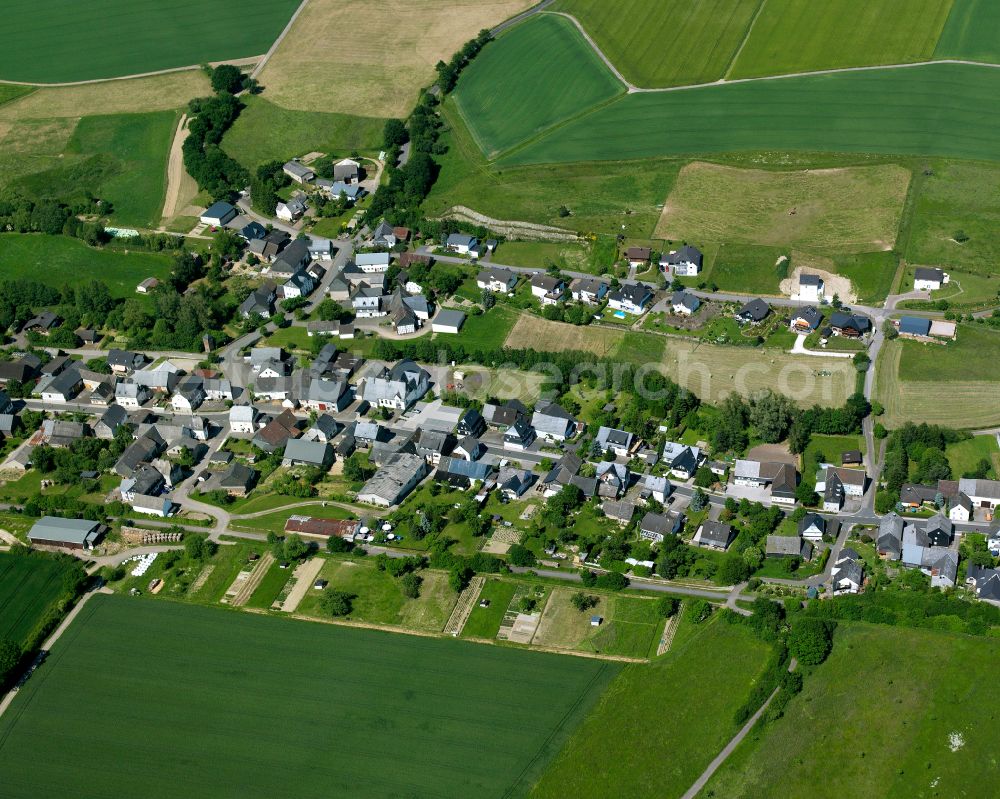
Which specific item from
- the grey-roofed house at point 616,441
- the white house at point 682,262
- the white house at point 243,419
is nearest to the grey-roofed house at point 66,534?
the white house at point 243,419

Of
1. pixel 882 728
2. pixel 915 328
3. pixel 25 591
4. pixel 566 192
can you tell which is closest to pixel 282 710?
pixel 25 591

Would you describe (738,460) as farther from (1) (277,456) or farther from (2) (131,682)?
(2) (131,682)

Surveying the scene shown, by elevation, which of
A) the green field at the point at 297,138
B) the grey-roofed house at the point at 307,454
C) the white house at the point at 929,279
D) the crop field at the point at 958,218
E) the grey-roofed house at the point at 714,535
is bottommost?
the crop field at the point at 958,218

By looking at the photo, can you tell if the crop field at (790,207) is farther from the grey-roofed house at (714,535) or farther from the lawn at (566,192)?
the grey-roofed house at (714,535)

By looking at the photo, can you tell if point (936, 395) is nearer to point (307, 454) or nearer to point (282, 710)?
point (307, 454)

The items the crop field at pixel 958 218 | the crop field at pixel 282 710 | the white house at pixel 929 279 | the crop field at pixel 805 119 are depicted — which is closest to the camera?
the crop field at pixel 282 710

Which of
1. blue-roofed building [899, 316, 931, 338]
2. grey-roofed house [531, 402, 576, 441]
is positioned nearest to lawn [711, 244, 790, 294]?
blue-roofed building [899, 316, 931, 338]
